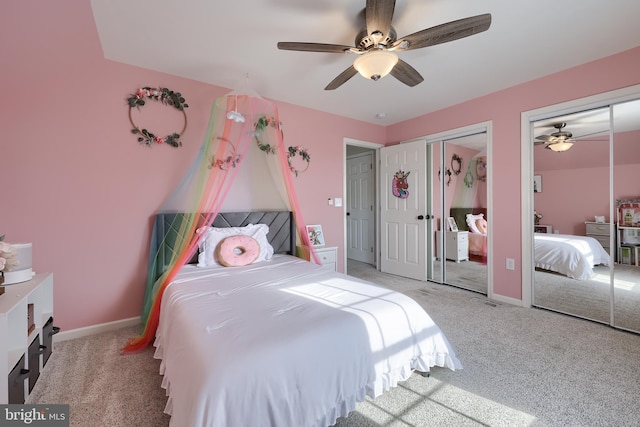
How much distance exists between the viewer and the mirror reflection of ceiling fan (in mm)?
2975

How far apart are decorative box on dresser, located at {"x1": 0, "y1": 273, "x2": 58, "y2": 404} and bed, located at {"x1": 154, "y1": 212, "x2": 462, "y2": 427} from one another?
711mm

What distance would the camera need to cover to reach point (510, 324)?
271 cm

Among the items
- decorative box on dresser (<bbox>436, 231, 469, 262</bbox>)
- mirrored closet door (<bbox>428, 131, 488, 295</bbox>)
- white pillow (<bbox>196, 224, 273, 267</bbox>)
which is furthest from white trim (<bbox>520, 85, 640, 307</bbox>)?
white pillow (<bbox>196, 224, 273, 267</bbox>)

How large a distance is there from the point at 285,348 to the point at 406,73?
7.47 ft

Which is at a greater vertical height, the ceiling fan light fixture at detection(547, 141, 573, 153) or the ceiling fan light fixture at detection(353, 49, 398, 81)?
the ceiling fan light fixture at detection(353, 49, 398, 81)

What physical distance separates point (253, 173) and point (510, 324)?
10.5 feet

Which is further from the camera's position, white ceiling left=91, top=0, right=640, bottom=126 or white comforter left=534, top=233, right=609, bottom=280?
white comforter left=534, top=233, right=609, bottom=280

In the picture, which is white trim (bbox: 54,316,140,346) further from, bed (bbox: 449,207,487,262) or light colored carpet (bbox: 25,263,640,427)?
bed (bbox: 449,207,487,262)

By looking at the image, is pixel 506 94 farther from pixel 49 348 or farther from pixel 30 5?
pixel 49 348

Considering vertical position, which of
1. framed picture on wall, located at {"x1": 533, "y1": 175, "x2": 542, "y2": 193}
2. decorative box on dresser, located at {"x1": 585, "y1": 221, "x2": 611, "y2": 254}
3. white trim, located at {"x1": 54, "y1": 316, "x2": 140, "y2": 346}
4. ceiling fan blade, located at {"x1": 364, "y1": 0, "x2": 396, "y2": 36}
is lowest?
white trim, located at {"x1": 54, "y1": 316, "x2": 140, "y2": 346}

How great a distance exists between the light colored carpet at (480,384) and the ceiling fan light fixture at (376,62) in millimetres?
2256

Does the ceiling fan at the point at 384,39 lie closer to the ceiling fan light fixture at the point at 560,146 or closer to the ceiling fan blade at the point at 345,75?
the ceiling fan blade at the point at 345,75

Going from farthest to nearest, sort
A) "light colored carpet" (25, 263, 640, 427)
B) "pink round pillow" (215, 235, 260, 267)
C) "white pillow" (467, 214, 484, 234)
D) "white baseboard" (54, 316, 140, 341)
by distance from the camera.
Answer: "white pillow" (467, 214, 484, 234) → "pink round pillow" (215, 235, 260, 267) → "white baseboard" (54, 316, 140, 341) → "light colored carpet" (25, 263, 640, 427)

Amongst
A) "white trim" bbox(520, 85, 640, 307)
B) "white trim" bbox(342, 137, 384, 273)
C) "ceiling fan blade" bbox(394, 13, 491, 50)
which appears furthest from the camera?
"white trim" bbox(342, 137, 384, 273)
